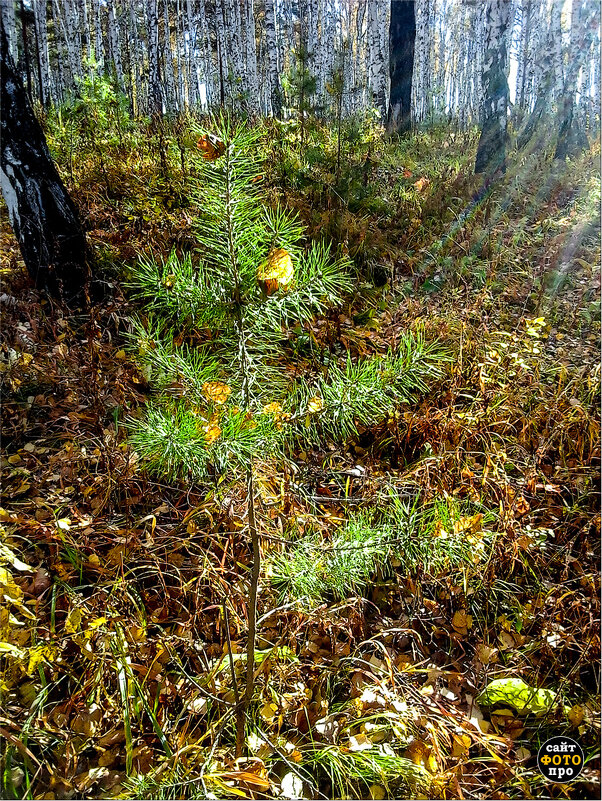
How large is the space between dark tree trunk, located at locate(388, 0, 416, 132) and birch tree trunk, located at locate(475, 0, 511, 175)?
35.7 inches

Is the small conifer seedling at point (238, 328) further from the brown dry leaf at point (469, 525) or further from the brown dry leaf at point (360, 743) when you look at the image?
the brown dry leaf at point (360, 743)

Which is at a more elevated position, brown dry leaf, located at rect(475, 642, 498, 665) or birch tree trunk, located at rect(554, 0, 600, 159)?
birch tree trunk, located at rect(554, 0, 600, 159)

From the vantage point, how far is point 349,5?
612 cm

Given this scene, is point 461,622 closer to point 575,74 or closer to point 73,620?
point 73,620

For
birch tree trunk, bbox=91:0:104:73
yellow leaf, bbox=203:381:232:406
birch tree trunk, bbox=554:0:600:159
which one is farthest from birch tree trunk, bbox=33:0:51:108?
yellow leaf, bbox=203:381:232:406

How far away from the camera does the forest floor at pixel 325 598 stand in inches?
62.0

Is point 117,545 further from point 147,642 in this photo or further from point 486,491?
point 486,491

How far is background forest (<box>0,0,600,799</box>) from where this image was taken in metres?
1.33

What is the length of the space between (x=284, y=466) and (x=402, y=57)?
5.84 metres

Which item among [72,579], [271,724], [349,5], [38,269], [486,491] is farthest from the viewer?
[349,5]

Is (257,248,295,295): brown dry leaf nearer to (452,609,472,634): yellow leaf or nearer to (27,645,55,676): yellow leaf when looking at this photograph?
(27,645,55,676): yellow leaf

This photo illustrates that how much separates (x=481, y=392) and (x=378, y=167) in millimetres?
2882

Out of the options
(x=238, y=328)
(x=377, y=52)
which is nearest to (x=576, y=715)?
(x=238, y=328)

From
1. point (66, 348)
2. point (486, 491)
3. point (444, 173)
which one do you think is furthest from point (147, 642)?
point (444, 173)
